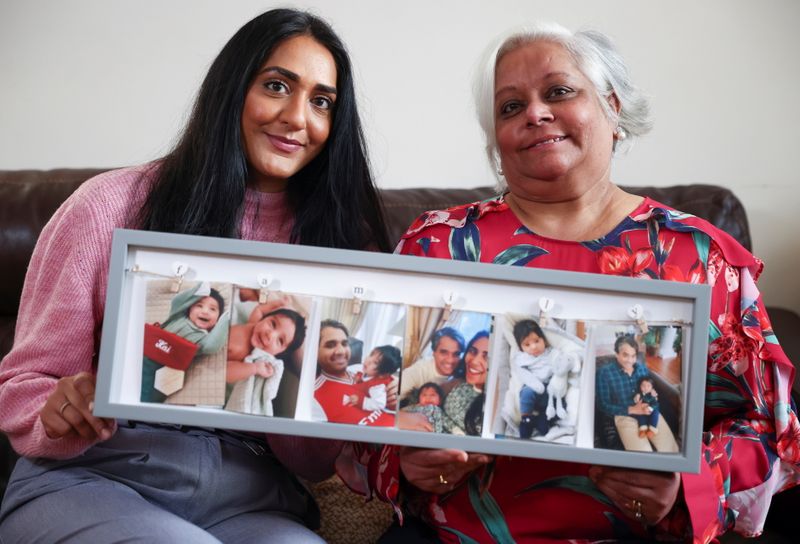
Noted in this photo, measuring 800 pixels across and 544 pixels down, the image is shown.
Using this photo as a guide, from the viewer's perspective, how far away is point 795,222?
A: 2.35 meters

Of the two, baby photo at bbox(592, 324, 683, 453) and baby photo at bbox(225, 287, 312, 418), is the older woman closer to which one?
baby photo at bbox(592, 324, 683, 453)

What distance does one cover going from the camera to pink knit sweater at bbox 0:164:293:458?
124 cm

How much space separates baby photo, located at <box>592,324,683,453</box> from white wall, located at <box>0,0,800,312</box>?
133cm

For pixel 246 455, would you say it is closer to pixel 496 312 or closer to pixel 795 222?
pixel 496 312

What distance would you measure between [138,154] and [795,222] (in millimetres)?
1888

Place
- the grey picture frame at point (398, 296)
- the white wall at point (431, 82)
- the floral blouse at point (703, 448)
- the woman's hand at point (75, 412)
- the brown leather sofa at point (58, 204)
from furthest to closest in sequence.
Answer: the white wall at point (431, 82)
the brown leather sofa at point (58, 204)
the floral blouse at point (703, 448)
the woman's hand at point (75, 412)
the grey picture frame at point (398, 296)

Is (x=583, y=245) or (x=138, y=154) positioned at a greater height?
(x=138, y=154)

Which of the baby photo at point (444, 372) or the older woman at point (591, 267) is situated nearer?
the baby photo at point (444, 372)

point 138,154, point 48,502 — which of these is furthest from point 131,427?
point 138,154

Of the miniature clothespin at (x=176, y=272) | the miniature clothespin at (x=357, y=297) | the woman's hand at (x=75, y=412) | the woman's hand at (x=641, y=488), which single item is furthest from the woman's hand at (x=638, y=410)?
the woman's hand at (x=75, y=412)

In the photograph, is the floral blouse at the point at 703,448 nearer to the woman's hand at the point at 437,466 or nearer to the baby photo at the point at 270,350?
the woman's hand at the point at 437,466

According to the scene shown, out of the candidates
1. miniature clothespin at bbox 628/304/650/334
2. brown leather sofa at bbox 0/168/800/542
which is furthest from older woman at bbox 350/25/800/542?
brown leather sofa at bbox 0/168/800/542

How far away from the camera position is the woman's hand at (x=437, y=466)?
3.65ft

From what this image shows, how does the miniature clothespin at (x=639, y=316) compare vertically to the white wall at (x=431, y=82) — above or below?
below
